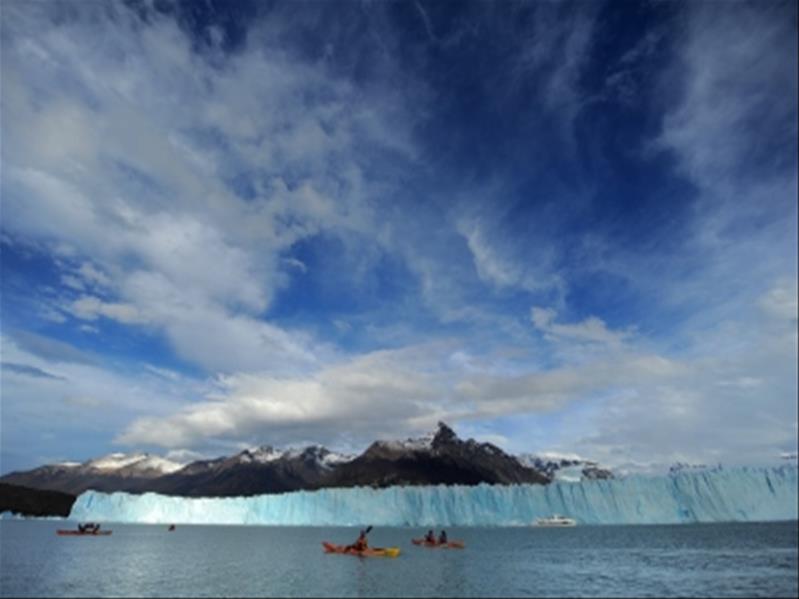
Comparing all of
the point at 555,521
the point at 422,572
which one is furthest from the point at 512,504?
the point at 422,572

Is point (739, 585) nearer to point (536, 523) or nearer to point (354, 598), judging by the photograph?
point (354, 598)

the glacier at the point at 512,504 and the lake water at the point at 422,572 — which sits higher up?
the glacier at the point at 512,504

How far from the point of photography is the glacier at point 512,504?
93.7 meters

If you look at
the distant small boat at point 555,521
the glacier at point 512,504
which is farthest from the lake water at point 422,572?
the distant small boat at point 555,521

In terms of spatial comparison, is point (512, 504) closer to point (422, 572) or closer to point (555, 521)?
point (555, 521)

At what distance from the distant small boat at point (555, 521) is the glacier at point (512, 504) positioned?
120 cm

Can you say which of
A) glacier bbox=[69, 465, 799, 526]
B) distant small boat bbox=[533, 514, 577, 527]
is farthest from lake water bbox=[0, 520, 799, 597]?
distant small boat bbox=[533, 514, 577, 527]

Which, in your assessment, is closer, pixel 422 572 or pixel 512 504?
pixel 422 572

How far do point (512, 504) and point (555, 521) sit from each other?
882 centimetres

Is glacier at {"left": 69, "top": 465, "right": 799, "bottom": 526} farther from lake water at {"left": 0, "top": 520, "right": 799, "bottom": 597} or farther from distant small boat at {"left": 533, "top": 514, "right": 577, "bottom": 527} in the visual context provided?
lake water at {"left": 0, "top": 520, "right": 799, "bottom": 597}

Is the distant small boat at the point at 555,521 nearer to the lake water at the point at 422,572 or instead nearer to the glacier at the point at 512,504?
the glacier at the point at 512,504

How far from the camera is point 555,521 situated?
116250 mm

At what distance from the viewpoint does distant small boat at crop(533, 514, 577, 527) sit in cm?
11606

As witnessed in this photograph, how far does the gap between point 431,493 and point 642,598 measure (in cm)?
9337
